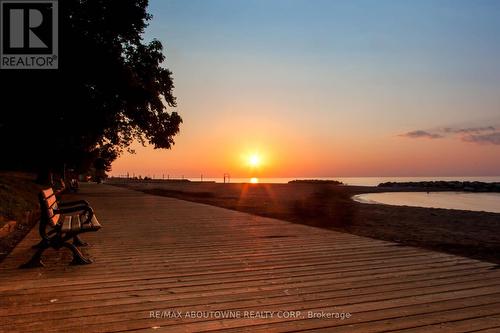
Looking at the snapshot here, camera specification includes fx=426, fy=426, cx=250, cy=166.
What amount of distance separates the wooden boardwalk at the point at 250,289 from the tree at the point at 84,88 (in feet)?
50.2

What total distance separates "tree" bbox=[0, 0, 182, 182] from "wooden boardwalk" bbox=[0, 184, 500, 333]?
15309 mm

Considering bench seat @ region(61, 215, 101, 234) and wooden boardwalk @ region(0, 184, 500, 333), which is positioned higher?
bench seat @ region(61, 215, 101, 234)

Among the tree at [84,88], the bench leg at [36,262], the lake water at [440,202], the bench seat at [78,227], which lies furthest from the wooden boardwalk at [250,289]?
the lake water at [440,202]

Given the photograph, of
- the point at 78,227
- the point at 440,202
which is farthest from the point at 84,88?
the point at 440,202

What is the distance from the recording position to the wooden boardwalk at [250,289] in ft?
12.1

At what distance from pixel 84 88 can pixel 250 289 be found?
20454mm

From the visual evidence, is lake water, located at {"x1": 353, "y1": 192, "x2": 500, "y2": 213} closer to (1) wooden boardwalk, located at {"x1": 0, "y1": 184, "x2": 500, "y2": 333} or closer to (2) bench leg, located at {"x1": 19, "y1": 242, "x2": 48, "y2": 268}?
(1) wooden boardwalk, located at {"x1": 0, "y1": 184, "x2": 500, "y2": 333}

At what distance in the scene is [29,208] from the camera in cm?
1232

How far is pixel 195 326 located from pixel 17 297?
208cm

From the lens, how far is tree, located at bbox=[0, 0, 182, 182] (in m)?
21.0

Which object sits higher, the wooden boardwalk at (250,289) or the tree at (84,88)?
the tree at (84,88)

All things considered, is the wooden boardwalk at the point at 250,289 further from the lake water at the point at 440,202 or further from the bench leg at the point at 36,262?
the lake water at the point at 440,202

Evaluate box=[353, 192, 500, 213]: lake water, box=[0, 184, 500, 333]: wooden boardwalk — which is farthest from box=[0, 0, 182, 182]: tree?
box=[353, 192, 500, 213]: lake water

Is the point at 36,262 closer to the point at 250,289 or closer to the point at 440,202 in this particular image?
the point at 250,289
